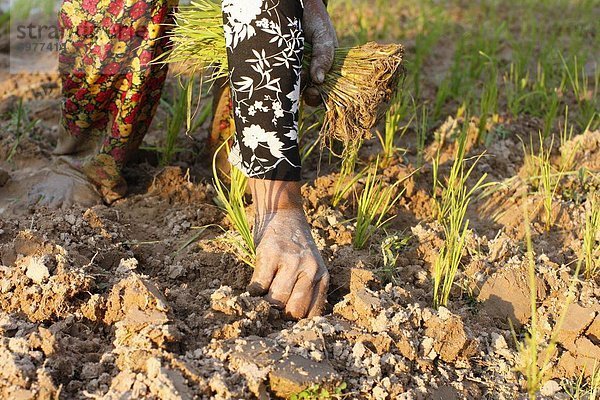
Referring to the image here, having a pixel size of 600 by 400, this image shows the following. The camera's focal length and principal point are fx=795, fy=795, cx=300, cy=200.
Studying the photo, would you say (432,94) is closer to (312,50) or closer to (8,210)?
(312,50)

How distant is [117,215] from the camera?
7.35ft

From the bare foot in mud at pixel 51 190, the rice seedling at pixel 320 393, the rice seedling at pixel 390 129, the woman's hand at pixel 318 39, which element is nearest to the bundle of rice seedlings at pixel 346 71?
the woman's hand at pixel 318 39

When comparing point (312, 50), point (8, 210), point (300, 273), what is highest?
point (312, 50)

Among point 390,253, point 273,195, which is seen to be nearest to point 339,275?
point 390,253

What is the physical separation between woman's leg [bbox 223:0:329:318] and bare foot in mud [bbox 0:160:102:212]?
0.68m

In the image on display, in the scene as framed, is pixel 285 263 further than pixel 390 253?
No

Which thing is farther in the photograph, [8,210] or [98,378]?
[8,210]

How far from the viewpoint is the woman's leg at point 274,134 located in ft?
5.95

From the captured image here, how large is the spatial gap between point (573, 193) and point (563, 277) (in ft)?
1.98

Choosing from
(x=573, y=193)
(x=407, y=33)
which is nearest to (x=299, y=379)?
(x=573, y=193)

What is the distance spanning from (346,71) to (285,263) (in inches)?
21.3

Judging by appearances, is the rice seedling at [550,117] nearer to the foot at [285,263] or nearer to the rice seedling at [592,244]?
the rice seedling at [592,244]

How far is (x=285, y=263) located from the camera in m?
1.81

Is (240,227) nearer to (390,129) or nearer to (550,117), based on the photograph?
(390,129)
